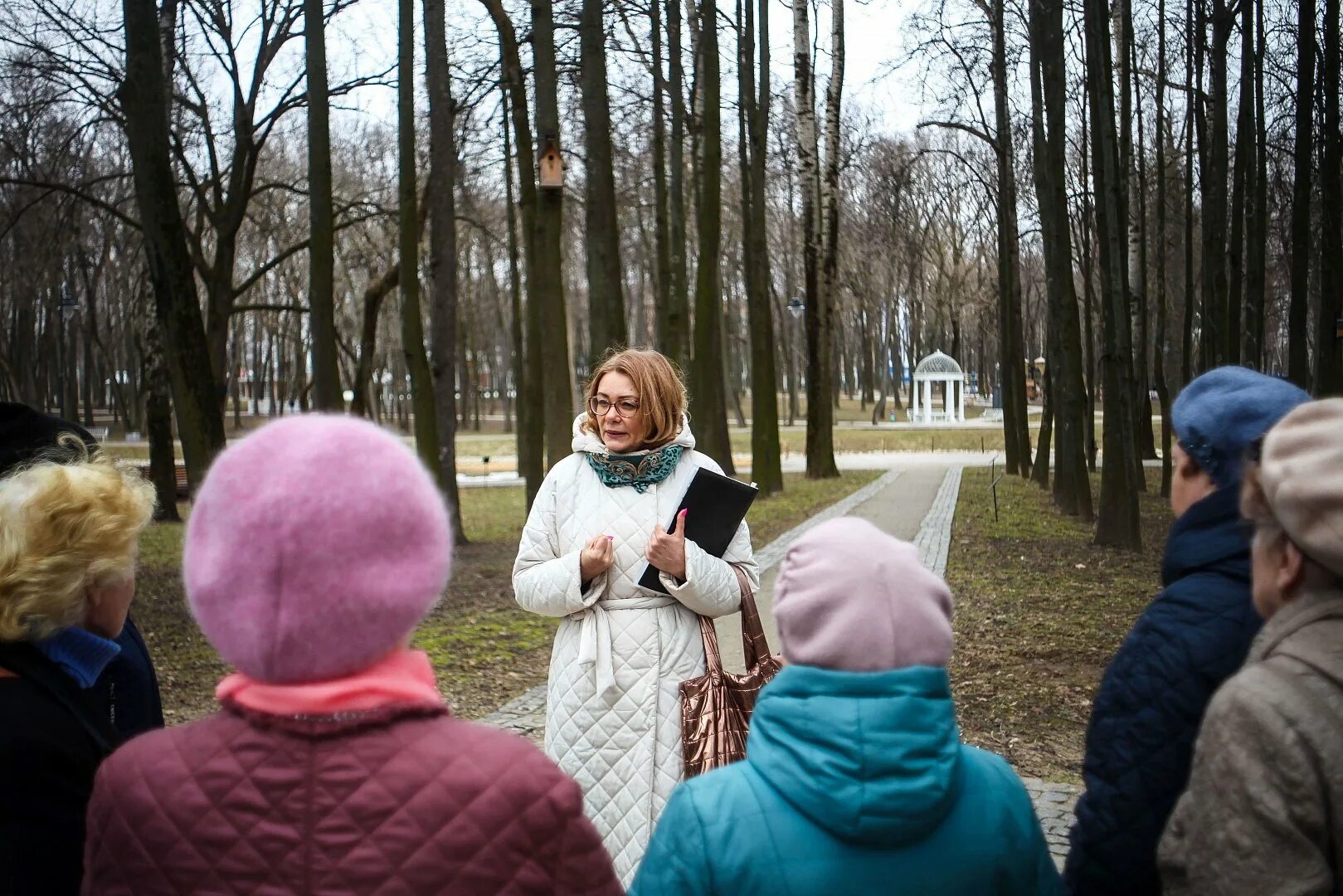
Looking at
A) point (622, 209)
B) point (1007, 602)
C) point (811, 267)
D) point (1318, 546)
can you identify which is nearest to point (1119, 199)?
point (1007, 602)

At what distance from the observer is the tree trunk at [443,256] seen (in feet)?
44.9

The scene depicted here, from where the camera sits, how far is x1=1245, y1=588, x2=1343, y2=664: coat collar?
6.17 feet

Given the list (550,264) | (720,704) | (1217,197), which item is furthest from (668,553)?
(1217,197)

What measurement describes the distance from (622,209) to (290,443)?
100 feet

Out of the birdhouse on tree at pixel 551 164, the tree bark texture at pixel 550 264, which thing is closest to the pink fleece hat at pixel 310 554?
the tree bark texture at pixel 550 264

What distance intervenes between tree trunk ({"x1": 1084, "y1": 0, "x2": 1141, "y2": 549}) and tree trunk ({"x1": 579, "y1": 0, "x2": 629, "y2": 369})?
5465 millimetres

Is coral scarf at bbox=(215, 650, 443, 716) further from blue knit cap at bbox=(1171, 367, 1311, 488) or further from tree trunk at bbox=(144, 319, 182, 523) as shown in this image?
tree trunk at bbox=(144, 319, 182, 523)

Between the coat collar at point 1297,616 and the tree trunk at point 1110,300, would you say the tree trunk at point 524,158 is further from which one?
the coat collar at point 1297,616

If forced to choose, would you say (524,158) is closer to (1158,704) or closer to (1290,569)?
(1158,704)

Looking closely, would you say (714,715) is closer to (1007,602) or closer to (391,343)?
(1007,602)

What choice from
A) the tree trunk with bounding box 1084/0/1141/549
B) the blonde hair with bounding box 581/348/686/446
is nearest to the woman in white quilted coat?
the blonde hair with bounding box 581/348/686/446

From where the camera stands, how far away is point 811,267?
23.3m

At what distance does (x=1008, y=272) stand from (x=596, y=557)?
20.9m

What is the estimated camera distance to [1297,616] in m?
1.91
